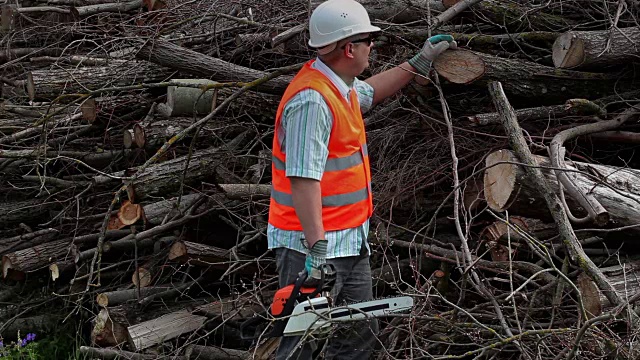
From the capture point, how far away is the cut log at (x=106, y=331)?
5.23m

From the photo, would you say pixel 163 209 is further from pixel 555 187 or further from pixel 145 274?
pixel 555 187

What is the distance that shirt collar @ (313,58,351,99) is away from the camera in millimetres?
3775

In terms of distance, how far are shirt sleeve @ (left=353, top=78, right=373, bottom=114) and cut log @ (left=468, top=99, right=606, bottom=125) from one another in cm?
74

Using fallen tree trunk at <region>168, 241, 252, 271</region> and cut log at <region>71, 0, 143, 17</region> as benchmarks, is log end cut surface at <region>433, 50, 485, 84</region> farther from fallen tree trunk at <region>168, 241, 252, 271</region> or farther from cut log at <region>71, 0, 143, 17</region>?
cut log at <region>71, 0, 143, 17</region>

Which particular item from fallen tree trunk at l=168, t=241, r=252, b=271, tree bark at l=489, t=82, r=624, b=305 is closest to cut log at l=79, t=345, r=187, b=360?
fallen tree trunk at l=168, t=241, r=252, b=271

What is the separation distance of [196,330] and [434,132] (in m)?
1.74

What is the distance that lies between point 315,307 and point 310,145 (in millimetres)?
658

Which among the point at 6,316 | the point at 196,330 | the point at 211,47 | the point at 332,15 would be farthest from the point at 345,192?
the point at 6,316

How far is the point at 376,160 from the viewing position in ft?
16.7

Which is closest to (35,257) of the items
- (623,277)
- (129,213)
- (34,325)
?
(34,325)

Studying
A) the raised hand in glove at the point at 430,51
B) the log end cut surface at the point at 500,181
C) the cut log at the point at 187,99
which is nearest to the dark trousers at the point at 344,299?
the log end cut surface at the point at 500,181

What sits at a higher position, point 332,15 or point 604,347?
point 332,15

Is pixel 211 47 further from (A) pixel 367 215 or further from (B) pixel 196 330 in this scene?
(A) pixel 367 215

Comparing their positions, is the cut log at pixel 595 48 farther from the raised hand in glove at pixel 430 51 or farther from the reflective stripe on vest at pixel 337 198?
the reflective stripe on vest at pixel 337 198
